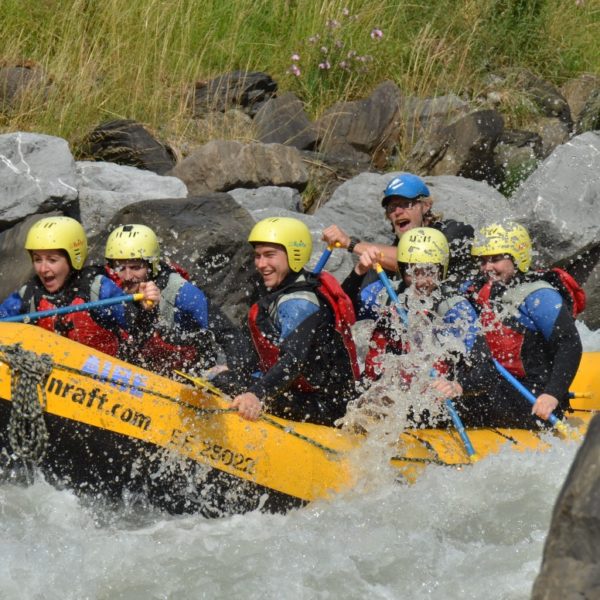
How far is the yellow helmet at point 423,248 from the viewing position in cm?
632

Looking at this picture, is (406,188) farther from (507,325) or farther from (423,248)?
(507,325)

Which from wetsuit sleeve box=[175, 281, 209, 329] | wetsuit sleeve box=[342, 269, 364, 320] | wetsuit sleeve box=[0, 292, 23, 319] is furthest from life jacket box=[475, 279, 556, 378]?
wetsuit sleeve box=[0, 292, 23, 319]

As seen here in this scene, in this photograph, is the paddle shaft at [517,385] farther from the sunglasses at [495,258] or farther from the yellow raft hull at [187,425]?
the yellow raft hull at [187,425]

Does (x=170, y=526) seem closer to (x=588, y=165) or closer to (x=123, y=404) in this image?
(x=123, y=404)

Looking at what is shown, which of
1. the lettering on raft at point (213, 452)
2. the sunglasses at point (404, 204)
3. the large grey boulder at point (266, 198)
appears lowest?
the large grey boulder at point (266, 198)

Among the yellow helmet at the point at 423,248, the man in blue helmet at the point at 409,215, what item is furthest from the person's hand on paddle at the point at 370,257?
the man in blue helmet at the point at 409,215

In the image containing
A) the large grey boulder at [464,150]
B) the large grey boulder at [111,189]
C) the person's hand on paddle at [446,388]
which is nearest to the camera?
the person's hand on paddle at [446,388]

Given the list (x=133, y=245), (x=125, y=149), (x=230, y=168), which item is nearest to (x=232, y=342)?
(x=133, y=245)

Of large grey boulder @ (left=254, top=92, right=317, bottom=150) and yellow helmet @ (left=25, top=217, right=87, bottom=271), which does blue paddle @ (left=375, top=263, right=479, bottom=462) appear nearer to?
yellow helmet @ (left=25, top=217, right=87, bottom=271)

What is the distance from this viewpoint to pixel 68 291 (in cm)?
660

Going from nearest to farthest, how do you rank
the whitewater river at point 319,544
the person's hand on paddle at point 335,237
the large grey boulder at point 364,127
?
the whitewater river at point 319,544 < the person's hand on paddle at point 335,237 < the large grey boulder at point 364,127

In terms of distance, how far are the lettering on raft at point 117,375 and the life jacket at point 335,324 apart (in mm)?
688

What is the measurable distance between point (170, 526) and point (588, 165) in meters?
6.05

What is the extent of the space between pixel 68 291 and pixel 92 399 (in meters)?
1.19
